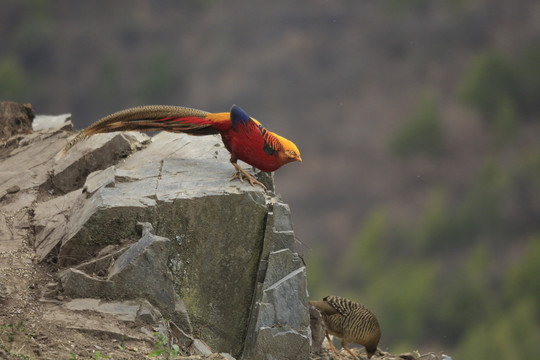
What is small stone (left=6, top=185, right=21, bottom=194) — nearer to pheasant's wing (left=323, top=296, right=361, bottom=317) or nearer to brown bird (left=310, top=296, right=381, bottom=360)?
brown bird (left=310, top=296, right=381, bottom=360)

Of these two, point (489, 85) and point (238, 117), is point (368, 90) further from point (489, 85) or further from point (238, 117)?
point (238, 117)

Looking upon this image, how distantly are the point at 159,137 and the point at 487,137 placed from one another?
3642 cm

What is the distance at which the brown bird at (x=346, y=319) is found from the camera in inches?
286

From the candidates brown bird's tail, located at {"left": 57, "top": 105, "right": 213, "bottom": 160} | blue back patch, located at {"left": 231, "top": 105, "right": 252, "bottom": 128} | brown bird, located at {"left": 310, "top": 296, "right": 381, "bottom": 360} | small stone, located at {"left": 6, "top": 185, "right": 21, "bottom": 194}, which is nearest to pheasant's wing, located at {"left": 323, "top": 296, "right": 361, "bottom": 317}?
brown bird, located at {"left": 310, "top": 296, "right": 381, "bottom": 360}

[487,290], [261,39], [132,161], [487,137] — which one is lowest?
[487,290]

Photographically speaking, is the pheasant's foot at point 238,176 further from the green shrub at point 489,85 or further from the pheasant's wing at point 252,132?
the green shrub at point 489,85

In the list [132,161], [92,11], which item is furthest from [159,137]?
[92,11]

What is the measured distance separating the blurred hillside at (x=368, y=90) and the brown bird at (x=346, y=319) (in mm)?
25031

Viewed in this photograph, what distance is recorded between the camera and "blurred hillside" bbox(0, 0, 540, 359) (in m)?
35.5

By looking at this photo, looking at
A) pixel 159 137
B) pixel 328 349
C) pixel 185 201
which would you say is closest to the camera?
pixel 185 201

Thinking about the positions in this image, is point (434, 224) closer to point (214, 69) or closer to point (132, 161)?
point (214, 69)

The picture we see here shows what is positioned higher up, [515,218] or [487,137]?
[487,137]

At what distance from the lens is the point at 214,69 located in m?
45.1

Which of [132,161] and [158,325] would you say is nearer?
[158,325]
